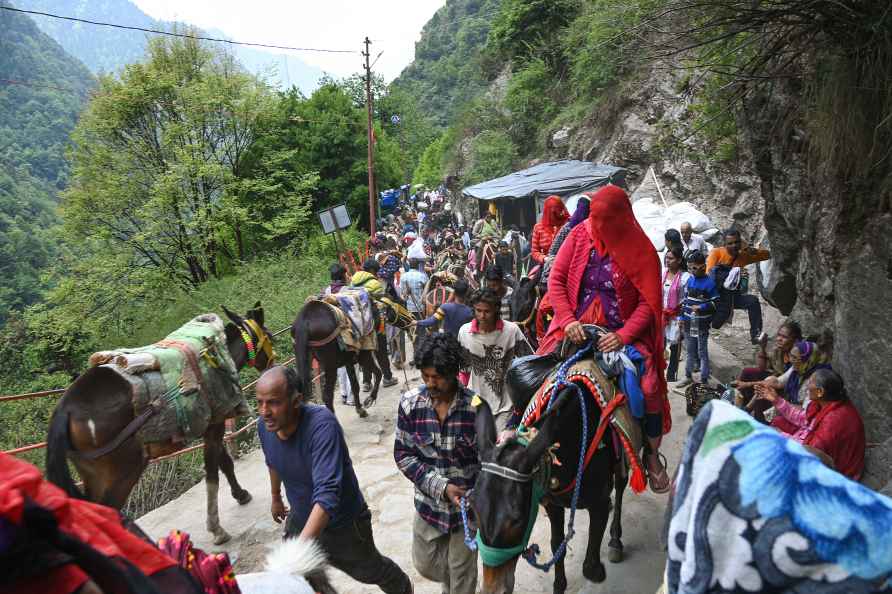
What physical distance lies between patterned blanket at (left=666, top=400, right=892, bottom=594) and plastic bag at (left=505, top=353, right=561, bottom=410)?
102 inches

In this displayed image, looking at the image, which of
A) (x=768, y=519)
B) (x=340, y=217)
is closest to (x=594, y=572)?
(x=768, y=519)

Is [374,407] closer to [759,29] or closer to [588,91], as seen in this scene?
[759,29]

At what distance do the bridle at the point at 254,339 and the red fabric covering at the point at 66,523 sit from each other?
5.01 meters

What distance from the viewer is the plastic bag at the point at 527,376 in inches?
155

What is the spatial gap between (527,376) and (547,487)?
41.0 inches

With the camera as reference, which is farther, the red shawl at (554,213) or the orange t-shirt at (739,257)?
the red shawl at (554,213)

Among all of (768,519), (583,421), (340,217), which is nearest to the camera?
(768,519)

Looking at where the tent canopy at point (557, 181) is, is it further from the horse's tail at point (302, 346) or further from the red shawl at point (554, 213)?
the horse's tail at point (302, 346)

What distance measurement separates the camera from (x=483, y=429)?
120 inches

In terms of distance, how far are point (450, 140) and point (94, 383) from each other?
33.7 metres

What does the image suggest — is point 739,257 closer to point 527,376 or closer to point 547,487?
point 527,376

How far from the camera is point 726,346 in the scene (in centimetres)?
920

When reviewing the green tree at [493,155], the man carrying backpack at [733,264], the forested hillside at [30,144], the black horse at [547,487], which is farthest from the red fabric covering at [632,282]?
the forested hillside at [30,144]

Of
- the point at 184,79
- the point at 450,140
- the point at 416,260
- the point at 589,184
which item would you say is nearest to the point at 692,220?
the point at 589,184
